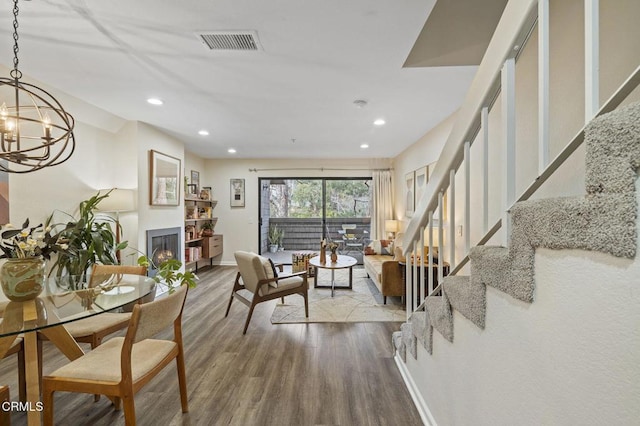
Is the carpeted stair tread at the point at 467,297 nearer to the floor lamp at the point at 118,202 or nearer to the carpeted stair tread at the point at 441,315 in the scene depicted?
the carpeted stair tread at the point at 441,315

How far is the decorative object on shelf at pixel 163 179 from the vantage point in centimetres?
408

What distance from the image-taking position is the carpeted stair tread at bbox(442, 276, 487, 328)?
105 cm

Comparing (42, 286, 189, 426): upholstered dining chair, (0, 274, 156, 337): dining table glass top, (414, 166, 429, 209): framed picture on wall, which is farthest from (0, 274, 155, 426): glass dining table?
(414, 166, 429, 209): framed picture on wall

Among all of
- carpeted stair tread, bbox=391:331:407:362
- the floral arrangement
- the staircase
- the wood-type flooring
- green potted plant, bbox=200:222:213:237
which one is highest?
the staircase

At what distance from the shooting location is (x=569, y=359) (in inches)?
26.4

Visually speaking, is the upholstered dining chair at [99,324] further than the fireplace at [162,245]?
No

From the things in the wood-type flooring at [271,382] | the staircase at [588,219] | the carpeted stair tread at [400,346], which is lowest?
the wood-type flooring at [271,382]

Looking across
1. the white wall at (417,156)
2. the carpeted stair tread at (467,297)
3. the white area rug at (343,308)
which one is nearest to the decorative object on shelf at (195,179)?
the white area rug at (343,308)

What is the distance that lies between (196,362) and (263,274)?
95 cm

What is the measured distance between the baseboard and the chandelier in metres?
2.27

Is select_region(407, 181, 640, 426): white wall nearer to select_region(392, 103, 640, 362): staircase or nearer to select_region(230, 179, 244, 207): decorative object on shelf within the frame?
select_region(392, 103, 640, 362): staircase

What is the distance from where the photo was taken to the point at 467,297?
1146 millimetres

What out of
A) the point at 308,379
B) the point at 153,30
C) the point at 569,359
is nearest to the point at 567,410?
the point at 569,359

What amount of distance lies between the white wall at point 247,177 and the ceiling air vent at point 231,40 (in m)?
4.42
